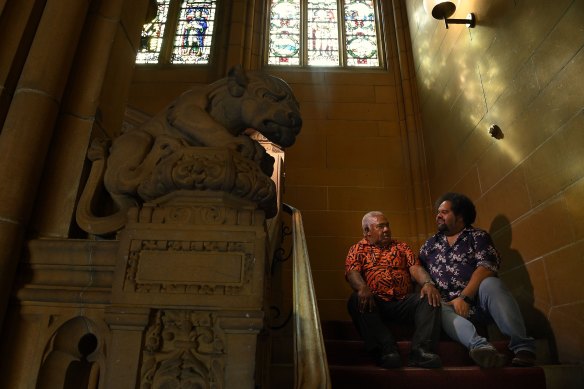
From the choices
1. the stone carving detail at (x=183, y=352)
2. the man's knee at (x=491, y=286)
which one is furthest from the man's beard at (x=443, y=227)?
the stone carving detail at (x=183, y=352)

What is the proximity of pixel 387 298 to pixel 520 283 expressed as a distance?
3.64 ft

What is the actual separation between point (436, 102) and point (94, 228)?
15.5ft

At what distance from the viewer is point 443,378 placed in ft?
6.84

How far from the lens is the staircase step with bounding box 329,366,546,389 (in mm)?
2066

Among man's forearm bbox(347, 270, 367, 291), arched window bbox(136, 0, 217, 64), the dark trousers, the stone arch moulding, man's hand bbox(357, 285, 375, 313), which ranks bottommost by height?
the stone arch moulding

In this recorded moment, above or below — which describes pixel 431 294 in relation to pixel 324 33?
below

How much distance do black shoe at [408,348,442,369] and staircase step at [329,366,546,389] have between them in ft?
0.12

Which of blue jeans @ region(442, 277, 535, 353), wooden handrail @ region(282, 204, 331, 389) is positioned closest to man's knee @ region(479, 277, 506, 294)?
blue jeans @ region(442, 277, 535, 353)

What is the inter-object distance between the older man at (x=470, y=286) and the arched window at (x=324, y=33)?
413 centimetres

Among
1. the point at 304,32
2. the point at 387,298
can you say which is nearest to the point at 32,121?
the point at 387,298

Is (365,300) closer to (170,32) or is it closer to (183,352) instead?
(183,352)

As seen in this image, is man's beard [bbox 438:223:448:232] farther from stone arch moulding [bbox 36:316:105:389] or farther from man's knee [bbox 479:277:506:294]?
stone arch moulding [bbox 36:316:105:389]

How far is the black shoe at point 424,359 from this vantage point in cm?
215

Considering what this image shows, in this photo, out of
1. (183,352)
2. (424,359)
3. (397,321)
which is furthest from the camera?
(397,321)
